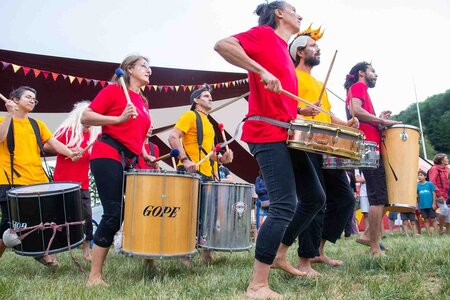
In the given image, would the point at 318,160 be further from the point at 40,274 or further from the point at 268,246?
the point at 40,274

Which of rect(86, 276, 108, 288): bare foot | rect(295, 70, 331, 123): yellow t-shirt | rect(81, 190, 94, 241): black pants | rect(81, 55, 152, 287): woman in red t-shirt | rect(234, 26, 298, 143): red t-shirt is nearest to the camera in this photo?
rect(234, 26, 298, 143): red t-shirt

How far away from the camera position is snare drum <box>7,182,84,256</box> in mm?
3633

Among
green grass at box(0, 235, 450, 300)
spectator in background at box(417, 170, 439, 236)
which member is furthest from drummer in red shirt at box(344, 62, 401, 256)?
spectator in background at box(417, 170, 439, 236)

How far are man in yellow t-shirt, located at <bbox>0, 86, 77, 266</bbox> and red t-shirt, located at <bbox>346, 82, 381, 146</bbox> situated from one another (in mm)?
3044

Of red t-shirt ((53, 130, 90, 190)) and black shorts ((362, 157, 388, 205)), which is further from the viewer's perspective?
red t-shirt ((53, 130, 90, 190))

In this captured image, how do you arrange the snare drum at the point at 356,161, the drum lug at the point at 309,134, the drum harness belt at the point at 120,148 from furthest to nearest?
the snare drum at the point at 356,161 → the drum harness belt at the point at 120,148 → the drum lug at the point at 309,134

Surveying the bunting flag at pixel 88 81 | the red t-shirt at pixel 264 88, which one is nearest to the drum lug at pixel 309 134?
the red t-shirt at pixel 264 88

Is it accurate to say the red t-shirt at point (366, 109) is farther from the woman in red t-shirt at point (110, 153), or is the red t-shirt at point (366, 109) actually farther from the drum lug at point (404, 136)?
the woman in red t-shirt at point (110, 153)

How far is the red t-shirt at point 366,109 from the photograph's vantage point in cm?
441

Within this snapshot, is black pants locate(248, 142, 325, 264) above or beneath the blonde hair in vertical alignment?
beneath

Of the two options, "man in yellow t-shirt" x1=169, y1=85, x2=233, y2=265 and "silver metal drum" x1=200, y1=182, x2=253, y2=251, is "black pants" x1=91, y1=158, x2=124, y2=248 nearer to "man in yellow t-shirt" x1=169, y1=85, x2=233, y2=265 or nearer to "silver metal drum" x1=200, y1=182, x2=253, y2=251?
"silver metal drum" x1=200, y1=182, x2=253, y2=251

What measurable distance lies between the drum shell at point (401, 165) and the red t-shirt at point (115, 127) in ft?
8.32

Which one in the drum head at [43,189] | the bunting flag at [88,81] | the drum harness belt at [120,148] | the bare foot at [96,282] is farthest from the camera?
the bunting flag at [88,81]

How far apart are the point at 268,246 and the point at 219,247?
1411mm
